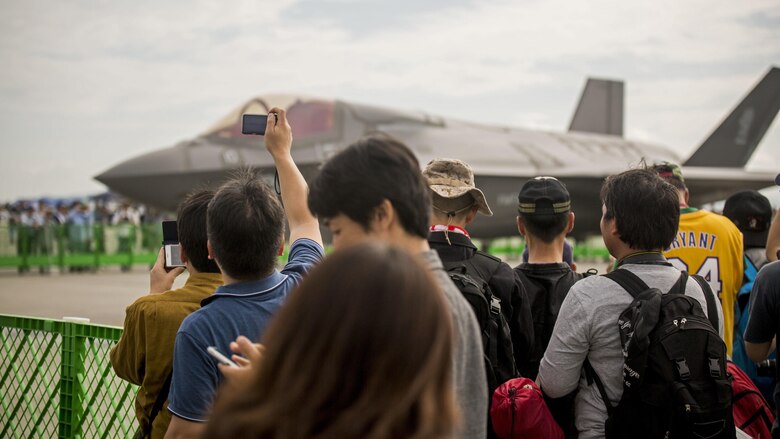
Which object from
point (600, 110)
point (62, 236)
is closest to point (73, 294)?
point (62, 236)

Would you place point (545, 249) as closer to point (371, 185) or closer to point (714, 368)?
point (714, 368)

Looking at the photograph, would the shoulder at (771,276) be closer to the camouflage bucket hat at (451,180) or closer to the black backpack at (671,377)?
the black backpack at (671,377)

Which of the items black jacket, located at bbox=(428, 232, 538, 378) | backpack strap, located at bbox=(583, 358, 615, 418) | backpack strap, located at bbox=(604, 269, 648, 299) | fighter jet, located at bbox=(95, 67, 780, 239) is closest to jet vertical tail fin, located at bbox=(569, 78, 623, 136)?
fighter jet, located at bbox=(95, 67, 780, 239)

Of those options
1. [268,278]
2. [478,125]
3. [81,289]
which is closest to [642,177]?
[268,278]

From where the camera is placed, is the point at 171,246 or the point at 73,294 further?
the point at 73,294

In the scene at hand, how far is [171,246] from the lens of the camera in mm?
2879

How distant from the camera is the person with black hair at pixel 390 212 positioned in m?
1.71

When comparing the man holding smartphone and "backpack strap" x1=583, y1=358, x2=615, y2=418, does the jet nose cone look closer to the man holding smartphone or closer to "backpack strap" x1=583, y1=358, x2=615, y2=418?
the man holding smartphone

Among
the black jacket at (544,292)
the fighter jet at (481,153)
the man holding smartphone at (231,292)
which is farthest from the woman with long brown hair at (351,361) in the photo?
the fighter jet at (481,153)

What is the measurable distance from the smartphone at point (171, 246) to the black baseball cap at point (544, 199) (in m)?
1.45

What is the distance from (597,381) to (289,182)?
4.20ft

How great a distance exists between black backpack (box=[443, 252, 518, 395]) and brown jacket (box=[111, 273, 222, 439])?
876mm

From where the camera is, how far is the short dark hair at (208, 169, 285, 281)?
2264 mm

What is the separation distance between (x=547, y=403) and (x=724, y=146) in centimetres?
2333
